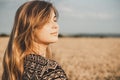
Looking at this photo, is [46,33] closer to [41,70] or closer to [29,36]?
[29,36]

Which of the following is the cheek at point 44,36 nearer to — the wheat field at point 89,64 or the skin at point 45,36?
the skin at point 45,36

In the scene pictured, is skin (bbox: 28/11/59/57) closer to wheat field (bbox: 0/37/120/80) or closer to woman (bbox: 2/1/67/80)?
woman (bbox: 2/1/67/80)

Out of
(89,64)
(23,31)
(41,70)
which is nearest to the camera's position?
(41,70)

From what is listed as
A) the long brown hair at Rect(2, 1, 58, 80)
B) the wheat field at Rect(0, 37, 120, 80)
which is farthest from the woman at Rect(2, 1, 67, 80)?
the wheat field at Rect(0, 37, 120, 80)

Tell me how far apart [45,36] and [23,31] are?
0.14 metres

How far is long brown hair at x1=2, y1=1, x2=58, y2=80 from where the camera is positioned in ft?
8.00

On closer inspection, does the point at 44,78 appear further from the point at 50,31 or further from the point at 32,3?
the point at 32,3

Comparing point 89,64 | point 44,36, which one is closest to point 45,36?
point 44,36

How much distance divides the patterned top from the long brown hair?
0.33ft

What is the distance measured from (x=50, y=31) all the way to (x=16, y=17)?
0.25 m

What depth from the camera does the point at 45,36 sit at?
246 centimetres

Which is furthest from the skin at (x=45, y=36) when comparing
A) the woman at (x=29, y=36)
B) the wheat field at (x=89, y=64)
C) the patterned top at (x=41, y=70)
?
the wheat field at (x=89, y=64)

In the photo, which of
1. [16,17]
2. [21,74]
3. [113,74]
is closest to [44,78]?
[21,74]

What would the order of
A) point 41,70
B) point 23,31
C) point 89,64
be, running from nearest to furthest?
1. point 41,70
2. point 23,31
3. point 89,64
